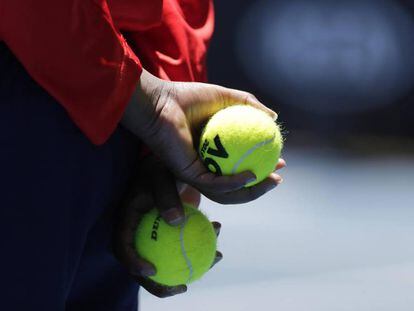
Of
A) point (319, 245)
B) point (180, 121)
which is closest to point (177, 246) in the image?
point (180, 121)

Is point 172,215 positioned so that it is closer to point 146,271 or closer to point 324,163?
point 146,271

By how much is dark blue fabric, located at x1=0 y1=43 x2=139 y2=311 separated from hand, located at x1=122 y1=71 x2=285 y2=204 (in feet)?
0.19

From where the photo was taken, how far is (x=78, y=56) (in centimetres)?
85

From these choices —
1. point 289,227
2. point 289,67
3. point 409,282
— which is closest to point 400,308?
point 409,282

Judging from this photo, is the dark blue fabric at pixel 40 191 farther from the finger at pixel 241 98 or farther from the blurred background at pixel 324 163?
the blurred background at pixel 324 163

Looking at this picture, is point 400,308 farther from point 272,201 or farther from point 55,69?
point 55,69

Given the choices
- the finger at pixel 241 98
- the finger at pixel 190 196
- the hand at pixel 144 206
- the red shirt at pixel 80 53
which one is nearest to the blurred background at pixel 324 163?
the finger at pixel 190 196

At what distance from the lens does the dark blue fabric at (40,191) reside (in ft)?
2.85

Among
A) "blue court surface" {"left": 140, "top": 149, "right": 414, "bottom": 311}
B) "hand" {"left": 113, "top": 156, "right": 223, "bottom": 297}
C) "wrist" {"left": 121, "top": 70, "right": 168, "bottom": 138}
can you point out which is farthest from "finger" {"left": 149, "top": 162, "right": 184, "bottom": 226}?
"blue court surface" {"left": 140, "top": 149, "right": 414, "bottom": 311}

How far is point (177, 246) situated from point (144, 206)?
0.28ft

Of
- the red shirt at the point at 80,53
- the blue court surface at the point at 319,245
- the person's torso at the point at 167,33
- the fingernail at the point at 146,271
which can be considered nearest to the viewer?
the red shirt at the point at 80,53

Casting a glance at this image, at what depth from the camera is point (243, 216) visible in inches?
109

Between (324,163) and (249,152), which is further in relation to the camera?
(324,163)

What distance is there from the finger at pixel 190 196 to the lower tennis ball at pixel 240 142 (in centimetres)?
15
